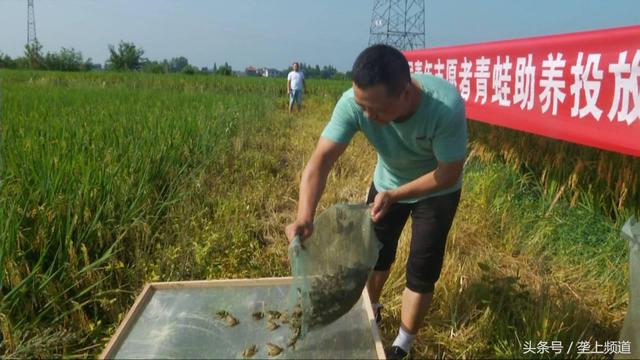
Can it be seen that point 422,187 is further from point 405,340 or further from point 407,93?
point 405,340

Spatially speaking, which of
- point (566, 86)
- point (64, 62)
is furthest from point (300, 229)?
point (64, 62)

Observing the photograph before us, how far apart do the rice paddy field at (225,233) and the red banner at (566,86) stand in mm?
553

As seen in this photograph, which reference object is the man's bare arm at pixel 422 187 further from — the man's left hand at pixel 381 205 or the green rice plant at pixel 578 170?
the green rice plant at pixel 578 170

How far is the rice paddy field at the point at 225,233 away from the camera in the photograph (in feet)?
7.52

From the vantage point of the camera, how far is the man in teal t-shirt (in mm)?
1562

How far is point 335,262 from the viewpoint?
1.86m

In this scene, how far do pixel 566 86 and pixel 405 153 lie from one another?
1.90m

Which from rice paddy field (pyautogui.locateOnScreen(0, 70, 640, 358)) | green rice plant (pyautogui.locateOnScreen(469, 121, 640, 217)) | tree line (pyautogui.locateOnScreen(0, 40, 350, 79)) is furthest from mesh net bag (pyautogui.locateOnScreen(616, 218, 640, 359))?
tree line (pyautogui.locateOnScreen(0, 40, 350, 79))

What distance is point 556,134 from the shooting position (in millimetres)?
3416

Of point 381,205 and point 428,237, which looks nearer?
point 381,205

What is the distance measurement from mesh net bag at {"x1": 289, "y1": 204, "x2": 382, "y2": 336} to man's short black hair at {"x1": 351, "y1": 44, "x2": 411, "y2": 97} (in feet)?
1.72

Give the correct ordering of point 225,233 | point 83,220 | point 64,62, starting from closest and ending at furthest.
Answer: point 83,220
point 225,233
point 64,62

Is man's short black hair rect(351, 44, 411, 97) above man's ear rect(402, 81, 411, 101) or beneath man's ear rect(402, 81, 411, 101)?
above

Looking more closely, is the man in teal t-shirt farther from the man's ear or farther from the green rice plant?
the green rice plant
